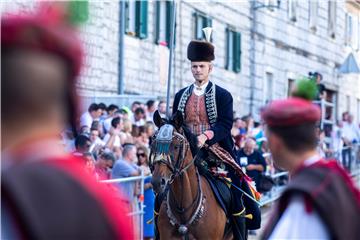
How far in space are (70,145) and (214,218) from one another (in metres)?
2.67

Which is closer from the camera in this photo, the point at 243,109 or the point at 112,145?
the point at 112,145

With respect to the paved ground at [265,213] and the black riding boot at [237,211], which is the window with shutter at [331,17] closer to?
the paved ground at [265,213]

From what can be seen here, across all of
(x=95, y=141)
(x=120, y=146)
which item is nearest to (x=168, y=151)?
(x=95, y=141)

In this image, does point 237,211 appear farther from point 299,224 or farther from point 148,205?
point 299,224

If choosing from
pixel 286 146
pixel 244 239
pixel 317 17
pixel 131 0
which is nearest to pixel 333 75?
pixel 317 17

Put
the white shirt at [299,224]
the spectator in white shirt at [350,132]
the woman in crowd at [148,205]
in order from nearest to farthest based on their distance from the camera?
1. the white shirt at [299,224]
2. the woman in crowd at [148,205]
3. the spectator in white shirt at [350,132]

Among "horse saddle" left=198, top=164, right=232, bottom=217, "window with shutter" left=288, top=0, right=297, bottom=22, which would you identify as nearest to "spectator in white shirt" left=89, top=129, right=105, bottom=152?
"horse saddle" left=198, top=164, right=232, bottom=217

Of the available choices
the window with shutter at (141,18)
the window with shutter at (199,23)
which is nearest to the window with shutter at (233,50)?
the window with shutter at (199,23)

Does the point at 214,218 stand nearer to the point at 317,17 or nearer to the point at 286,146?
the point at 286,146

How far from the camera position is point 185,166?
9.82 m

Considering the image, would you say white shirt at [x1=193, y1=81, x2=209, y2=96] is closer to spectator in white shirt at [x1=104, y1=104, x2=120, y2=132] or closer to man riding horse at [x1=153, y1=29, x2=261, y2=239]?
man riding horse at [x1=153, y1=29, x2=261, y2=239]

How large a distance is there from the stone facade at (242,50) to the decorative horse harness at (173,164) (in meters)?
1.13

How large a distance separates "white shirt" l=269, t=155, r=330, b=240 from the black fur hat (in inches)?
254

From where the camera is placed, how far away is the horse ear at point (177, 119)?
994 centimetres
